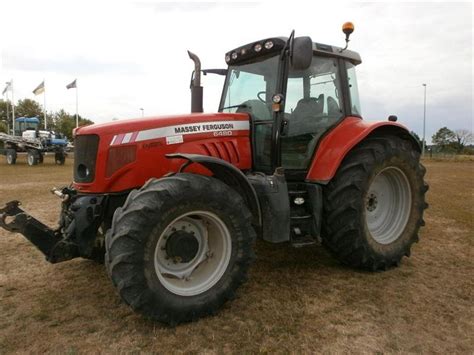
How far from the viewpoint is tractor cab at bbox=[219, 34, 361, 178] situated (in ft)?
12.9

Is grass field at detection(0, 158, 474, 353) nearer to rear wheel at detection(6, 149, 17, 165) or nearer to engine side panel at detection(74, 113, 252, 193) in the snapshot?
engine side panel at detection(74, 113, 252, 193)

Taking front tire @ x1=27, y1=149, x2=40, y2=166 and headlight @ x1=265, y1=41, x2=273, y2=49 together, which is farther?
front tire @ x1=27, y1=149, x2=40, y2=166

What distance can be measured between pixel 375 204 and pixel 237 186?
6.31 feet

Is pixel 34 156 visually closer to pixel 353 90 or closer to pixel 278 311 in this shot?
pixel 353 90

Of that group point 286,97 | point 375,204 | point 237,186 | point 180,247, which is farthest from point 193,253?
point 375,204

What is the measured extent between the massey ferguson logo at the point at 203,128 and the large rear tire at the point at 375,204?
3.89 ft

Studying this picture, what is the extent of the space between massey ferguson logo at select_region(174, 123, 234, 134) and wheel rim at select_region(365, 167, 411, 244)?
1.82 metres

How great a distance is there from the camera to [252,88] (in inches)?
165

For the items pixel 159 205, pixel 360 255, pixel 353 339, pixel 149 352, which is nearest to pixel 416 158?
pixel 360 255

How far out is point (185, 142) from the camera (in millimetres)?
3557

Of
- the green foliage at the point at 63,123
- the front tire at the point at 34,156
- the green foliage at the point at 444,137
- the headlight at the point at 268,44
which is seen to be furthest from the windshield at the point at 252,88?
the green foliage at the point at 444,137

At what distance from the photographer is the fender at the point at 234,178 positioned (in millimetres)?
3183

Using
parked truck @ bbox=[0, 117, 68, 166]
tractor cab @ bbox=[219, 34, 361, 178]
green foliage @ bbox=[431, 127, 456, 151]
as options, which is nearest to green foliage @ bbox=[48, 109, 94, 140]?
parked truck @ bbox=[0, 117, 68, 166]

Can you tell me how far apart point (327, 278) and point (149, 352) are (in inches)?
78.6
